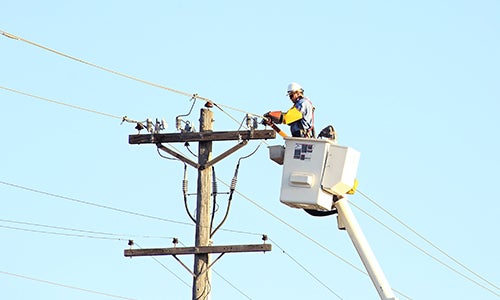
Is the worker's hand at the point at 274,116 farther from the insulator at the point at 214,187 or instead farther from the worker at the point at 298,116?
the insulator at the point at 214,187

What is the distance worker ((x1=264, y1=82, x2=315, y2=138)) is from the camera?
1075 inches

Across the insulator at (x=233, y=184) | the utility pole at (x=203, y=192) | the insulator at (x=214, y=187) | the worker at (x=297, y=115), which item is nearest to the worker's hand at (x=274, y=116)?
the worker at (x=297, y=115)

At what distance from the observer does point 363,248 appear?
27.4 m

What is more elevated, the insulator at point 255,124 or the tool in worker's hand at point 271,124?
the tool in worker's hand at point 271,124

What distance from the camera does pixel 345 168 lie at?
88.4 feet

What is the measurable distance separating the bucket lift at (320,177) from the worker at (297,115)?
0.85 feet

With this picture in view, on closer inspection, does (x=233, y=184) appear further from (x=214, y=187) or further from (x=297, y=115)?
(x=297, y=115)

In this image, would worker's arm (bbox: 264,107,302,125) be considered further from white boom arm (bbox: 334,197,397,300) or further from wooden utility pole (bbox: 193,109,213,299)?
wooden utility pole (bbox: 193,109,213,299)

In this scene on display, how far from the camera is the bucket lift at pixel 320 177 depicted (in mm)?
26938

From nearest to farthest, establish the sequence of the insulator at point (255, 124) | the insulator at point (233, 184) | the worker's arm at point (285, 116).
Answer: the worker's arm at point (285, 116) → the insulator at point (255, 124) → the insulator at point (233, 184)

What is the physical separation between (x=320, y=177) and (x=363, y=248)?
46.7 inches

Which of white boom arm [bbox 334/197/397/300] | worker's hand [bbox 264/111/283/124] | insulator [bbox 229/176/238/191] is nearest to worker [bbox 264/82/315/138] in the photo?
worker's hand [bbox 264/111/283/124]

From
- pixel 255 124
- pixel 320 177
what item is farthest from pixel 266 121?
pixel 255 124

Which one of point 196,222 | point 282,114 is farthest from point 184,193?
point 282,114
